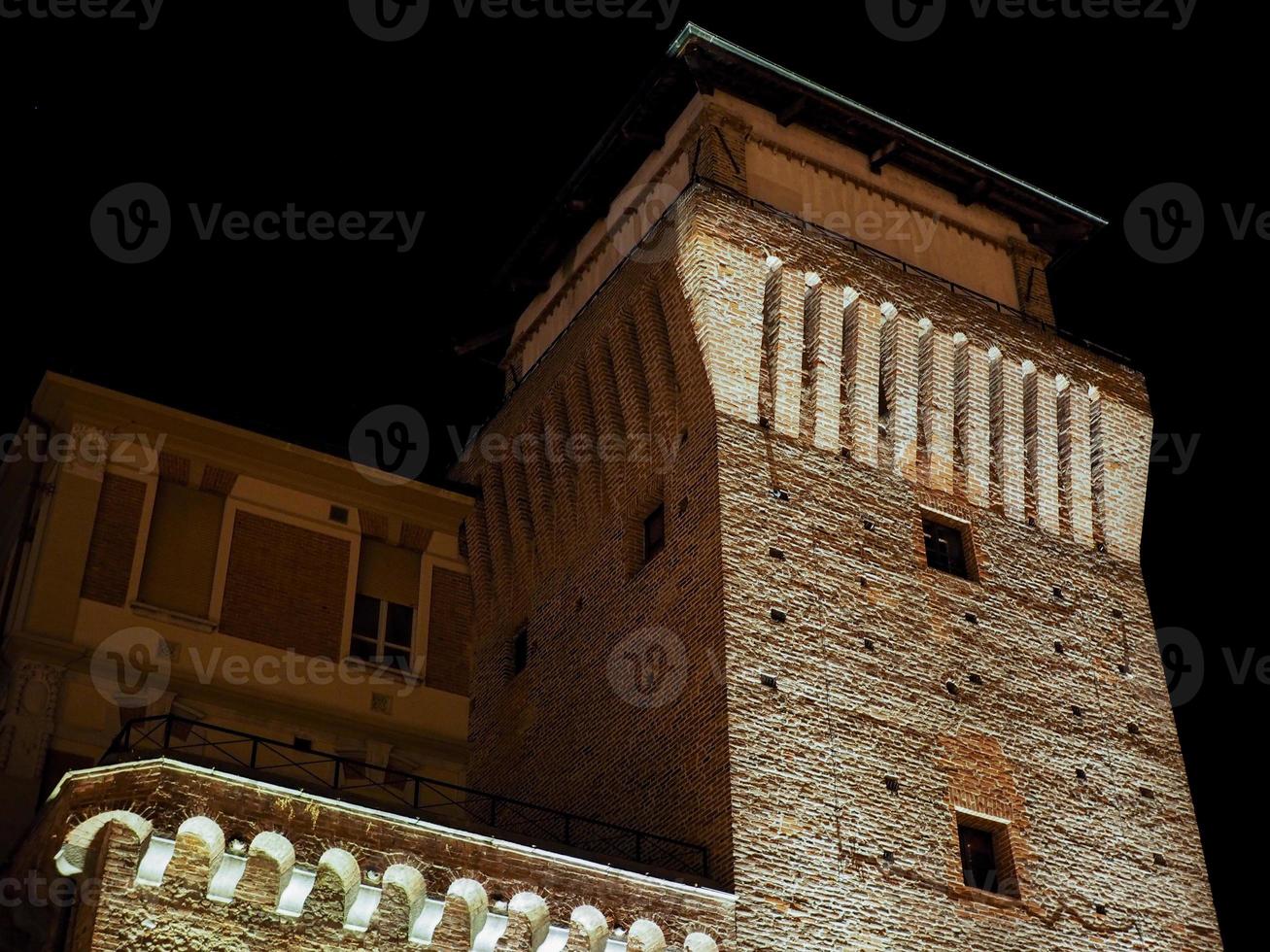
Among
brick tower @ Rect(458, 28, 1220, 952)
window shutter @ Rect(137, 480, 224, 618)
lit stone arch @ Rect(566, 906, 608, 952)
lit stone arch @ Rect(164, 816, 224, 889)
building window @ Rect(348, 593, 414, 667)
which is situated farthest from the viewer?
building window @ Rect(348, 593, 414, 667)

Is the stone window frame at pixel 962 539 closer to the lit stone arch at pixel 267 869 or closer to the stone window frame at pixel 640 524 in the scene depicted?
the stone window frame at pixel 640 524

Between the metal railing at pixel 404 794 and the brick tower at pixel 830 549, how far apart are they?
0.31 meters

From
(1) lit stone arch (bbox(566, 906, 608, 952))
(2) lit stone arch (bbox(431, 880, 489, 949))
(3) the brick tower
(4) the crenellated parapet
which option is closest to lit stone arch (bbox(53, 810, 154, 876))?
(4) the crenellated parapet

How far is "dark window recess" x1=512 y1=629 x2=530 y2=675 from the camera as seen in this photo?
23.4m

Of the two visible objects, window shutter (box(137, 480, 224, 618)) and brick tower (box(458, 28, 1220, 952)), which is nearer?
brick tower (box(458, 28, 1220, 952))

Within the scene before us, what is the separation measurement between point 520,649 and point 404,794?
2827 millimetres

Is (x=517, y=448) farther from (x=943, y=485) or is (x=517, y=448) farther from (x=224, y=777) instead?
(x=224, y=777)

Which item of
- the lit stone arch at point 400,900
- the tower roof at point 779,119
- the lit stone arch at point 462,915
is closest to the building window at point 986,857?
the lit stone arch at point 462,915

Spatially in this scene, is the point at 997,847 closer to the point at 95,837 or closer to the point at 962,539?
the point at 962,539

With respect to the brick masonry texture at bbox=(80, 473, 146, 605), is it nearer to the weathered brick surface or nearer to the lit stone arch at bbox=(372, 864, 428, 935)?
the weathered brick surface

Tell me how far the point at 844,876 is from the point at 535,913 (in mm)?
3771

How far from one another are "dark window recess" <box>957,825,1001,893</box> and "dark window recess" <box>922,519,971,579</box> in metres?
3.67

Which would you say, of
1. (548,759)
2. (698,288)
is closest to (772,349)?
(698,288)

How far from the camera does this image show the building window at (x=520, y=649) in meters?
23.4
